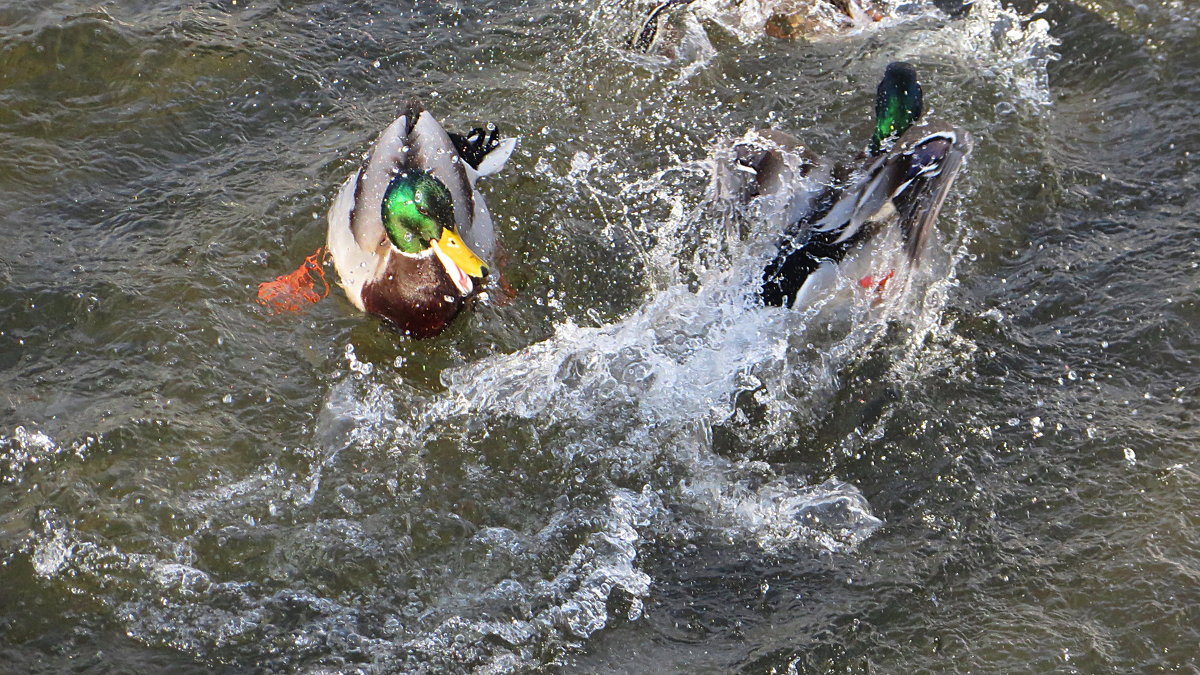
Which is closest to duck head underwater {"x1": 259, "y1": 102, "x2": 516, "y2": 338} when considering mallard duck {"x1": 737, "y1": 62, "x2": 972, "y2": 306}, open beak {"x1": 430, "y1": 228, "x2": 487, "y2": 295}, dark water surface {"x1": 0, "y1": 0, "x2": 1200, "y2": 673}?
open beak {"x1": 430, "y1": 228, "x2": 487, "y2": 295}

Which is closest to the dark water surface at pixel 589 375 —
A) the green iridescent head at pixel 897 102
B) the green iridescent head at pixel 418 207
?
the green iridescent head at pixel 418 207

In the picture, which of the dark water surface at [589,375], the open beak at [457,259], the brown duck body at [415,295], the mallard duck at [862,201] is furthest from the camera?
the brown duck body at [415,295]

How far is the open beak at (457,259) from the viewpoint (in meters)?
4.17

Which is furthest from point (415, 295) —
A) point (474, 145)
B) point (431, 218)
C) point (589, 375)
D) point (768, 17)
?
point (768, 17)

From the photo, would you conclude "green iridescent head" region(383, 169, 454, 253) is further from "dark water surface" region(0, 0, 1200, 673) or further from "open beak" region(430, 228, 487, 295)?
"dark water surface" region(0, 0, 1200, 673)

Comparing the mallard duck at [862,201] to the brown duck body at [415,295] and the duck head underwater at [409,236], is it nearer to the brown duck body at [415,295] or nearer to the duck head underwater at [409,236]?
the duck head underwater at [409,236]

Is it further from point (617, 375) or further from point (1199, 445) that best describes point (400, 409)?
point (1199, 445)

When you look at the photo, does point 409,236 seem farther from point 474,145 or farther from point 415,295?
point 474,145

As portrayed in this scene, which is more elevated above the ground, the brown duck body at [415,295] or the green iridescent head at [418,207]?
the green iridescent head at [418,207]

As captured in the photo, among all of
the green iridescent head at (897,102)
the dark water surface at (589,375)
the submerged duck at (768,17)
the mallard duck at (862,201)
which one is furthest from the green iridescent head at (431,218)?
the submerged duck at (768,17)

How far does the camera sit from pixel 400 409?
421cm

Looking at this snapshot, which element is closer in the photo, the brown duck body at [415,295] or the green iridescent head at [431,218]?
the green iridescent head at [431,218]

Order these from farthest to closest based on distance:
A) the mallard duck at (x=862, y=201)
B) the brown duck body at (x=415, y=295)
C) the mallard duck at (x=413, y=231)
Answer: the brown duck body at (x=415, y=295)
the mallard duck at (x=413, y=231)
the mallard duck at (x=862, y=201)

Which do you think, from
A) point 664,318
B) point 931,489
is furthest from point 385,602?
point 931,489
